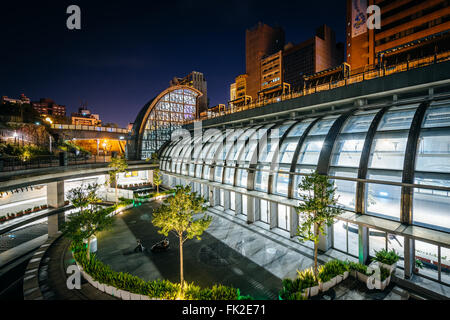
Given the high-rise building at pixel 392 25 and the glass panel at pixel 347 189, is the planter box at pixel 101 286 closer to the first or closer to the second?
the glass panel at pixel 347 189

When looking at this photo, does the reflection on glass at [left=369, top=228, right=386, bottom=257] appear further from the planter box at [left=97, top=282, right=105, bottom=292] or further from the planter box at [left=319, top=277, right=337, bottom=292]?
the planter box at [left=97, top=282, right=105, bottom=292]

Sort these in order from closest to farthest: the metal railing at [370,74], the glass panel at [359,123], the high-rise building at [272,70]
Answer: the glass panel at [359,123] < the metal railing at [370,74] < the high-rise building at [272,70]

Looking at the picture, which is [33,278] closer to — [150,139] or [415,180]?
[415,180]

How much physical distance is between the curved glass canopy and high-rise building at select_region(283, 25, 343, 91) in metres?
104

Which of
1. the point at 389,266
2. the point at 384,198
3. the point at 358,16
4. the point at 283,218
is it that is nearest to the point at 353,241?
the point at 389,266

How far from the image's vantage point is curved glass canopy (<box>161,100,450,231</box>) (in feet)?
37.8

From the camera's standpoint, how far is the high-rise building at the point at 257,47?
124625mm

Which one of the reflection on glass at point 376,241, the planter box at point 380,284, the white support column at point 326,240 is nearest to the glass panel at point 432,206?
the reflection on glass at point 376,241

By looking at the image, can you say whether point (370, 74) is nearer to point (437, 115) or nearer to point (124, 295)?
point (437, 115)

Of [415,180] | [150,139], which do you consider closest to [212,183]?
[415,180]

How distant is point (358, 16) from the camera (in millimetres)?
74062

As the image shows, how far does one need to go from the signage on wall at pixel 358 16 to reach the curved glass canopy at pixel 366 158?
7549 cm

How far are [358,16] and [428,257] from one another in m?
94.3
